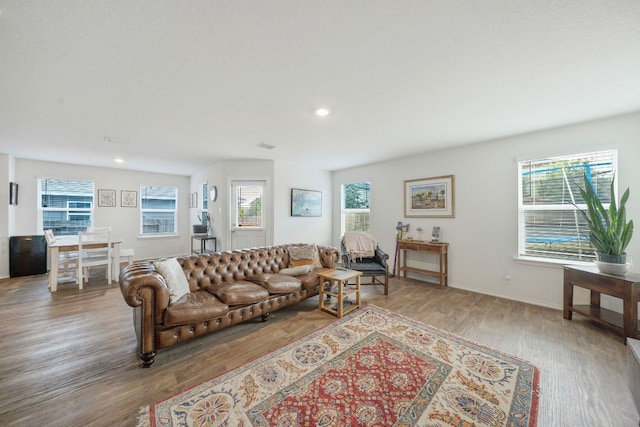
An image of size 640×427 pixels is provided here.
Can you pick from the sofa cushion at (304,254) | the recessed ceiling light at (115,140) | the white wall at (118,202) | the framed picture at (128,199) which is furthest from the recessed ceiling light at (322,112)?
the framed picture at (128,199)

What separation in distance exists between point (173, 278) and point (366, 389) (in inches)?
81.4

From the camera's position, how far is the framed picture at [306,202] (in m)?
5.56

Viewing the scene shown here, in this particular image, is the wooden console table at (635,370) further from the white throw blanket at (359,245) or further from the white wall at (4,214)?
the white wall at (4,214)

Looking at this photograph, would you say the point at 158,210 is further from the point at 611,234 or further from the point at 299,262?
the point at 611,234

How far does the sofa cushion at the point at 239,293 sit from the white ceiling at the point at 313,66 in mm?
Answer: 2065

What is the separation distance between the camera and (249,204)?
5.39 meters

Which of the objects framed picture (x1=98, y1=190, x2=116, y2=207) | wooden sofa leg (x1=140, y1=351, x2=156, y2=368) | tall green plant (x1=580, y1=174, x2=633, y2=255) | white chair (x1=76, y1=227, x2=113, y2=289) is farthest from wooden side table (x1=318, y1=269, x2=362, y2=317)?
framed picture (x1=98, y1=190, x2=116, y2=207)

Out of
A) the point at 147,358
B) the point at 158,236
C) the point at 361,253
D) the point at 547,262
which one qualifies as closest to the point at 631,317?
the point at 547,262

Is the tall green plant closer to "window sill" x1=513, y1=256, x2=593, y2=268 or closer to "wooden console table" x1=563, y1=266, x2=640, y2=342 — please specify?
"wooden console table" x1=563, y1=266, x2=640, y2=342

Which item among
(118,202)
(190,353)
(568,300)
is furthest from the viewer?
(118,202)

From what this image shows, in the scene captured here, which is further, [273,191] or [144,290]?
[273,191]

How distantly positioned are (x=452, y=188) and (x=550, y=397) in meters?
3.19

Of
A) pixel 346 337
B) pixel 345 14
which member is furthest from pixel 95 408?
pixel 345 14

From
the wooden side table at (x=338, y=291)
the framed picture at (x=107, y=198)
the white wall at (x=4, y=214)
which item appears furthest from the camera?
the framed picture at (x=107, y=198)
